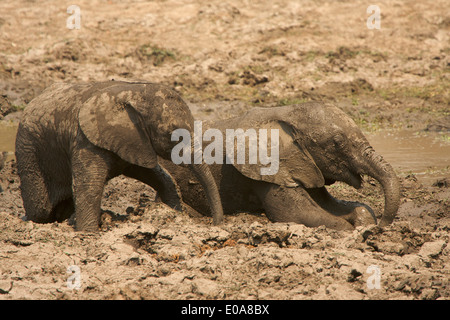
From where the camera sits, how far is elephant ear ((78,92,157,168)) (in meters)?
6.59

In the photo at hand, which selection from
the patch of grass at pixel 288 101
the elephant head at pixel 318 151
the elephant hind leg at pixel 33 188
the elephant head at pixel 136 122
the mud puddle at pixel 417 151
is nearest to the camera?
the elephant head at pixel 136 122

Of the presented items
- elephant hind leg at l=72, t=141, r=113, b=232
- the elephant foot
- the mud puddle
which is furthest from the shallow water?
elephant hind leg at l=72, t=141, r=113, b=232

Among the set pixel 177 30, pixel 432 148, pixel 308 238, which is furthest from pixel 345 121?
pixel 177 30

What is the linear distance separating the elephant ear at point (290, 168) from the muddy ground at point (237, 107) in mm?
537

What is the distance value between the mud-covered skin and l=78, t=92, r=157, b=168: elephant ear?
44.0 inches

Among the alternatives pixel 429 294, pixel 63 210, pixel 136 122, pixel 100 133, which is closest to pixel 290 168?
pixel 136 122

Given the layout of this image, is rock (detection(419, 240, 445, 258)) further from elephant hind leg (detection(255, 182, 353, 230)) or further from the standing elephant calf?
the standing elephant calf

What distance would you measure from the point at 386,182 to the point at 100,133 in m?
2.83

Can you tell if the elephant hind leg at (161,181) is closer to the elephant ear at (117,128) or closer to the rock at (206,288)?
the elephant ear at (117,128)

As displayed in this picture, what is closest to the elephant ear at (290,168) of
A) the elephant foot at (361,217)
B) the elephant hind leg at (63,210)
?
the elephant foot at (361,217)

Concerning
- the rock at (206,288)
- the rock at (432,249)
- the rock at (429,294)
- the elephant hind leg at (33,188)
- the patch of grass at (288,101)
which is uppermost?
the patch of grass at (288,101)

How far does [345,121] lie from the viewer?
7.04 metres

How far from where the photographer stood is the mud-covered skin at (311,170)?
22.8ft
